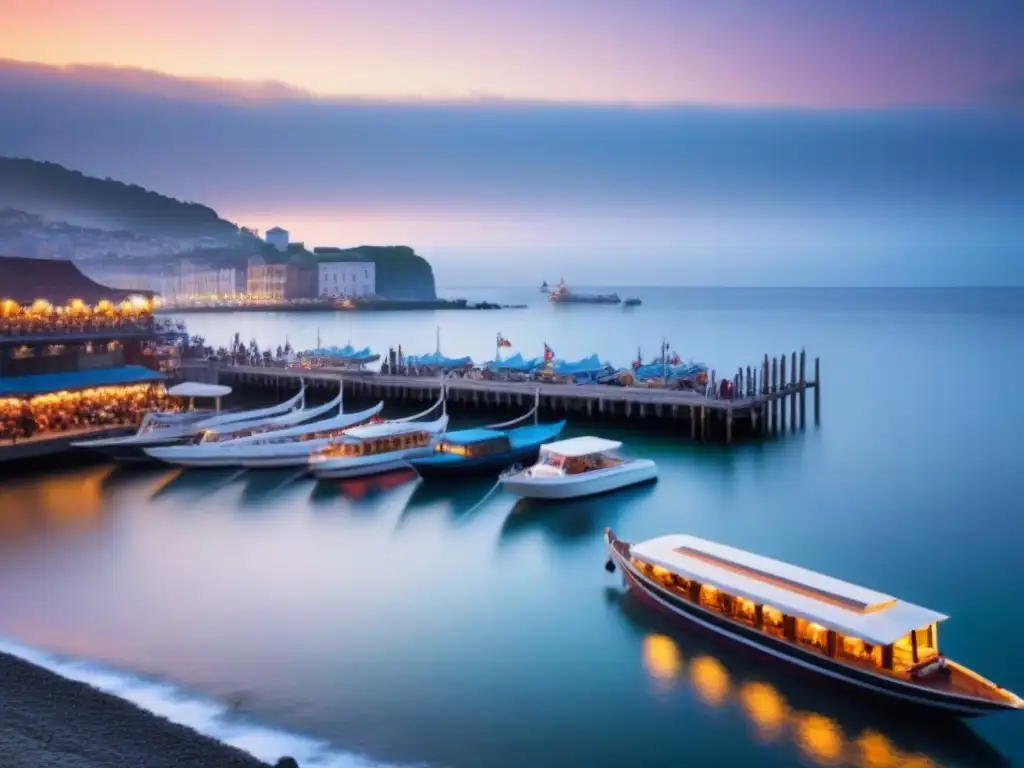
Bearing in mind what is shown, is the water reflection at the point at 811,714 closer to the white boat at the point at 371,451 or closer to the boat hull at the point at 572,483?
the boat hull at the point at 572,483

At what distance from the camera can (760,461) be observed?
37.5 m

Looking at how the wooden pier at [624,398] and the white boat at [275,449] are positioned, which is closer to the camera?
the white boat at [275,449]

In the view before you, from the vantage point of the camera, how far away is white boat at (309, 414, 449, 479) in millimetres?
33281

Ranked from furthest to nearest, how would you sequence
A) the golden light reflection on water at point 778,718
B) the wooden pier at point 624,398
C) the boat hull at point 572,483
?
the wooden pier at point 624,398 → the boat hull at point 572,483 → the golden light reflection on water at point 778,718

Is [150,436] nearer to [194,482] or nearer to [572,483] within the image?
[194,482]

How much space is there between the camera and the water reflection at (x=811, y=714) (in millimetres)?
14500

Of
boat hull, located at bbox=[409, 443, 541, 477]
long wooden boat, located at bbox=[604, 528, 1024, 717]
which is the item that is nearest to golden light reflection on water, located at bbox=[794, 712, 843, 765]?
long wooden boat, located at bbox=[604, 528, 1024, 717]

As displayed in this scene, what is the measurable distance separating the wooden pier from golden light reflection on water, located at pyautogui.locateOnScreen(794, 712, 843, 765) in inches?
1005

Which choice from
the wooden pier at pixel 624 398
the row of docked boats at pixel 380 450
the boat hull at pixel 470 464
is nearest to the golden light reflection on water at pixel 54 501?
the row of docked boats at pixel 380 450

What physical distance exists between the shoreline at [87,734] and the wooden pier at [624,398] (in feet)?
94.0

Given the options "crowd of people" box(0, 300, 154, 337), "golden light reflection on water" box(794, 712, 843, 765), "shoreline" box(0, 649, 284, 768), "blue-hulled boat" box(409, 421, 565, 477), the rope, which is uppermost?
"crowd of people" box(0, 300, 154, 337)

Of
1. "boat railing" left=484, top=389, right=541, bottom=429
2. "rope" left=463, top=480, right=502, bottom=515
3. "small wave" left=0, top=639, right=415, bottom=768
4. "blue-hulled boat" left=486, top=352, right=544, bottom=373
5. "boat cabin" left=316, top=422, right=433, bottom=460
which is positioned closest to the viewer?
"small wave" left=0, top=639, right=415, bottom=768

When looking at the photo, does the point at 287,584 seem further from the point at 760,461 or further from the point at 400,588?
the point at 760,461

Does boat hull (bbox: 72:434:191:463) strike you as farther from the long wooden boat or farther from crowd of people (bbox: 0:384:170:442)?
the long wooden boat
